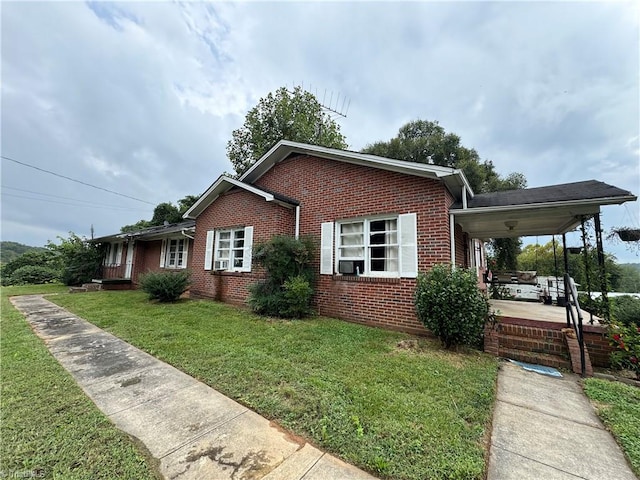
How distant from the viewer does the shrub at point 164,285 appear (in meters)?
9.19

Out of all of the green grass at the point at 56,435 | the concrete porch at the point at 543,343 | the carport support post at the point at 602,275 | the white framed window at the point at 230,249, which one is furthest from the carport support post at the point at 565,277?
the white framed window at the point at 230,249

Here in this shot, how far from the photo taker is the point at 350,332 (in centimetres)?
566

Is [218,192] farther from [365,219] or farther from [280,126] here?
[280,126]

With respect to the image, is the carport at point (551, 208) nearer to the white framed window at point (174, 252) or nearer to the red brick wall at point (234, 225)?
the red brick wall at point (234, 225)

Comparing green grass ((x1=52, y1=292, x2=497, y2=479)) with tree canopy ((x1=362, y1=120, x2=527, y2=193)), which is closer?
green grass ((x1=52, y1=292, x2=497, y2=479))

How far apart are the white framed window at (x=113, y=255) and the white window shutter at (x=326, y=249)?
55.4 feet

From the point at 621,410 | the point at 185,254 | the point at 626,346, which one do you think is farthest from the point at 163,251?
the point at 626,346

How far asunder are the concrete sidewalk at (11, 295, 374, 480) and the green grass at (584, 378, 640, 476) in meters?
2.45

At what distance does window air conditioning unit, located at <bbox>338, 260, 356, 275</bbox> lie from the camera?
6.93 m

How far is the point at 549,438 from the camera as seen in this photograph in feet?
7.94

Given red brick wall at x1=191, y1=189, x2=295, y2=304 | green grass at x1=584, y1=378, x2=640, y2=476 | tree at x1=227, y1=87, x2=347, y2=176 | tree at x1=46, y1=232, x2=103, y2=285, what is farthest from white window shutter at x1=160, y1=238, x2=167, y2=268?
green grass at x1=584, y1=378, x2=640, y2=476

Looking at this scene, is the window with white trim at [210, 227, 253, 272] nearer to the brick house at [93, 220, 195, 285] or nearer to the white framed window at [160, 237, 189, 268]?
the brick house at [93, 220, 195, 285]

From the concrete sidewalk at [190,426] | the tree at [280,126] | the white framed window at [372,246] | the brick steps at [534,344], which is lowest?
the concrete sidewalk at [190,426]

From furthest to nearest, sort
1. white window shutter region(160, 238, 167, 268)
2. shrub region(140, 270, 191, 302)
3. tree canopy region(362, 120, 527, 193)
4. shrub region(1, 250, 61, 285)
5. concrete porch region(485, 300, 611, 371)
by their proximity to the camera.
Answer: shrub region(1, 250, 61, 285), tree canopy region(362, 120, 527, 193), white window shutter region(160, 238, 167, 268), shrub region(140, 270, 191, 302), concrete porch region(485, 300, 611, 371)
